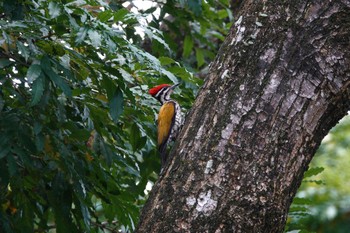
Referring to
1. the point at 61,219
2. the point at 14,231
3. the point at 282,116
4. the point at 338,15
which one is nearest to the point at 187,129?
the point at 282,116

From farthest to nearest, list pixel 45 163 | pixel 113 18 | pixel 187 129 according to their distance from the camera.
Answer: pixel 45 163 → pixel 113 18 → pixel 187 129

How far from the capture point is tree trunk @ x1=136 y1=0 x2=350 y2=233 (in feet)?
8.54

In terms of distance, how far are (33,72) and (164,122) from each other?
1.18 metres

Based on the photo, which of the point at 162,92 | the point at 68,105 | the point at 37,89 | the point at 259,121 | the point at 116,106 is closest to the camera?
the point at 259,121

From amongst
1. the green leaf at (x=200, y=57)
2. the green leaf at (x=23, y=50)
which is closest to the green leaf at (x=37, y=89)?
the green leaf at (x=23, y=50)

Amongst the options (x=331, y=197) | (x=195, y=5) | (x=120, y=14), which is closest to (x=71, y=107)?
(x=120, y=14)

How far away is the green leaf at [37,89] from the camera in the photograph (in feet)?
10.0

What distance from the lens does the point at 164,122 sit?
13.5 ft

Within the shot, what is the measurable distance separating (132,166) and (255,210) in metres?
1.60

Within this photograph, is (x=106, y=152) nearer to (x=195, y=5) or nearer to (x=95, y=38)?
(x=95, y=38)

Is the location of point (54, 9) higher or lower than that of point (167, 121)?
higher

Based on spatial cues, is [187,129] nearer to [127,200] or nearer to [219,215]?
[219,215]

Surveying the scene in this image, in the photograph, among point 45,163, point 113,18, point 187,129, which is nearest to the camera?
point 187,129

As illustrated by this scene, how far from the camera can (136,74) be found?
3863 millimetres
